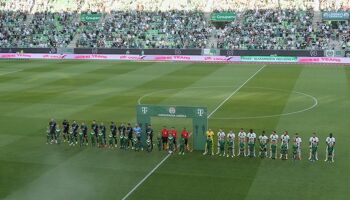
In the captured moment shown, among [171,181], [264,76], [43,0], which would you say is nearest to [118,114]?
[171,181]

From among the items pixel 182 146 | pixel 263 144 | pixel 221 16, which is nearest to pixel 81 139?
pixel 182 146

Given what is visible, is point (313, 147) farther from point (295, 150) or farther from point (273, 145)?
point (273, 145)

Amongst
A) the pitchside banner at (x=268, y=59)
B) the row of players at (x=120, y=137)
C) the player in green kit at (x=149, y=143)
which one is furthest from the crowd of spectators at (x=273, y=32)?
the player in green kit at (x=149, y=143)

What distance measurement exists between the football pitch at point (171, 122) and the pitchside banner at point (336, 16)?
14.3 meters

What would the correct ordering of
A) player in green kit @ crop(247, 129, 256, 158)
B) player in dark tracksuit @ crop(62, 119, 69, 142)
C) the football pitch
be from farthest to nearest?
player in dark tracksuit @ crop(62, 119, 69, 142), player in green kit @ crop(247, 129, 256, 158), the football pitch

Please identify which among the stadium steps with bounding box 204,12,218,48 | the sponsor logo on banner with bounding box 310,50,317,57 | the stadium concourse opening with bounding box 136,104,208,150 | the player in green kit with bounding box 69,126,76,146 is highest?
the stadium steps with bounding box 204,12,218,48

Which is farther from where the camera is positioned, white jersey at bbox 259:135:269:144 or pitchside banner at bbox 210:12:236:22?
pitchside banner at bbox 210:12:236:22

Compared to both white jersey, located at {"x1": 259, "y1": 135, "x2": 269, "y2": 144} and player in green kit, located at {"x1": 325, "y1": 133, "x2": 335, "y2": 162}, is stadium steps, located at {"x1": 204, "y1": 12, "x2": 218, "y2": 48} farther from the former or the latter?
player in green kit, located at {"x1": 325, "y1": 133, "x2": 335, "y2": 162}

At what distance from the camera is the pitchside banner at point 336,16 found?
62.4m

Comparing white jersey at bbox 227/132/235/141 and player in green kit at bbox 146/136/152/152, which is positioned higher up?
white jersey at bbox 227/132/235/141

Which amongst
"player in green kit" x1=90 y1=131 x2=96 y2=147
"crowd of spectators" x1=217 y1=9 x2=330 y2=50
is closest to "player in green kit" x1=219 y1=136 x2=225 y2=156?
"player in green kit" x1=90 y1=131 x2=96 y2=147

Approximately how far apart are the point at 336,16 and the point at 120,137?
1822 inches

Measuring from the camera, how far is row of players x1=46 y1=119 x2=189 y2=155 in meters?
24.0

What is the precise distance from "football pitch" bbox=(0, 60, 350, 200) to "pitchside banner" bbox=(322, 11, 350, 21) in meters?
14.3
